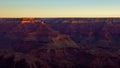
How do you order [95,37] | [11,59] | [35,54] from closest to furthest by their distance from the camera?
[11,59]
[35,54]
[95,37]

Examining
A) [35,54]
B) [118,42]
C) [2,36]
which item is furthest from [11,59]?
[118,42]

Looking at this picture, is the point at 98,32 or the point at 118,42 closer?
the point at 118,42

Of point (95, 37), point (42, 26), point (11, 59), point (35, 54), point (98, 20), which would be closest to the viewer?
point (11, 59)

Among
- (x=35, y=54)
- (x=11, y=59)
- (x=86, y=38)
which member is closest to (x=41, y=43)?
(x=35, y=54)

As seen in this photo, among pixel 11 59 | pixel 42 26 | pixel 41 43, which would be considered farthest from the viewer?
pixel 42 26

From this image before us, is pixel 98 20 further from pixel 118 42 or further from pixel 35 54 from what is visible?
pixel 35 54

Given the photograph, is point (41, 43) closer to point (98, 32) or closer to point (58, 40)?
point (58, 40)
